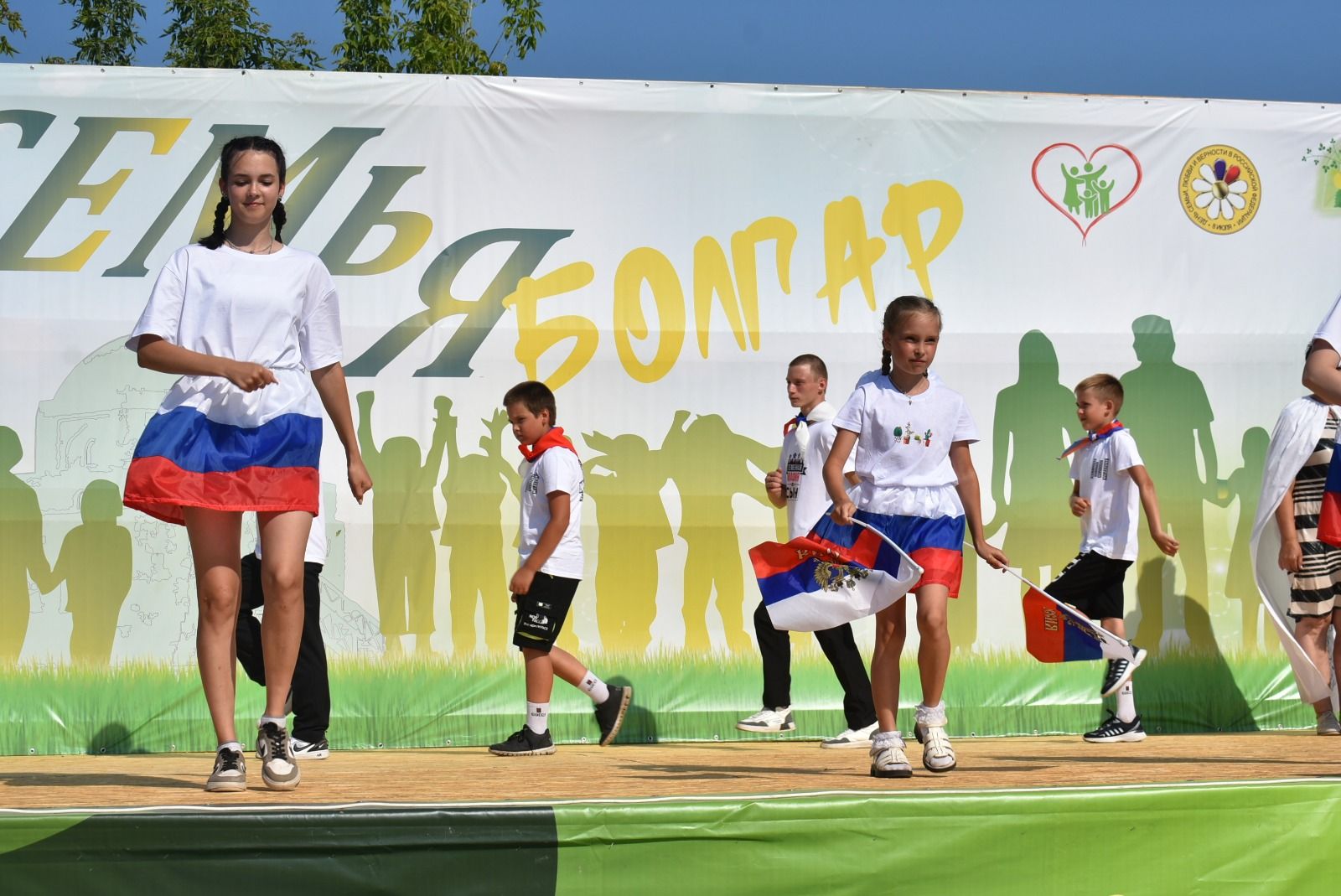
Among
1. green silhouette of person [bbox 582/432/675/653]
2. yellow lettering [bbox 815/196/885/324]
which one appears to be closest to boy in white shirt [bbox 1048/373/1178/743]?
yellow lettering [bbox 815/196/885/324]

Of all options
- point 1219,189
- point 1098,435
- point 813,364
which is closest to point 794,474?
point 813,364

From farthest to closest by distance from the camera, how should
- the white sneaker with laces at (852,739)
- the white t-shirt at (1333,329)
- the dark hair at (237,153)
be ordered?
the white sneaker with laces at (852,739), the dark hair at (237,153), the white t-shirt at (1333,329)

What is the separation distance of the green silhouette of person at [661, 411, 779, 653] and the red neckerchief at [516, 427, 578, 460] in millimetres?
762

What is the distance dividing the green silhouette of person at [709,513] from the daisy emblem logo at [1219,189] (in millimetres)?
2382

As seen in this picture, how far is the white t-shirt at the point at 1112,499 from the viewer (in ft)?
20.5

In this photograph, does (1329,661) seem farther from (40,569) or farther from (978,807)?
(40,569)

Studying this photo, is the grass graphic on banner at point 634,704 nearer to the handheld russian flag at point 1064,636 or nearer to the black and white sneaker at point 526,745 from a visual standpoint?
the black and white sneaker at point 526,745

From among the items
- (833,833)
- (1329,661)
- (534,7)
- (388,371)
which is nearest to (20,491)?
(388,371)

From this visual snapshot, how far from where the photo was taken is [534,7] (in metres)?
13.0

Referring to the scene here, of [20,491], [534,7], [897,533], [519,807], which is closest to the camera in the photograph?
[519,807]

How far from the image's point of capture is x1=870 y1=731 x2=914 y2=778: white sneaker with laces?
4.27m

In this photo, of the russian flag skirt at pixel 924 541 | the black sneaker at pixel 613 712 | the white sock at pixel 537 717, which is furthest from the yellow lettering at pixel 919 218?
the white sock at pixel 537 717

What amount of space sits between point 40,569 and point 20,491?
0.33 m

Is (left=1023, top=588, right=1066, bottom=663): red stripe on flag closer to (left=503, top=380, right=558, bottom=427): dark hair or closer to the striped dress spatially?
the striped dress
